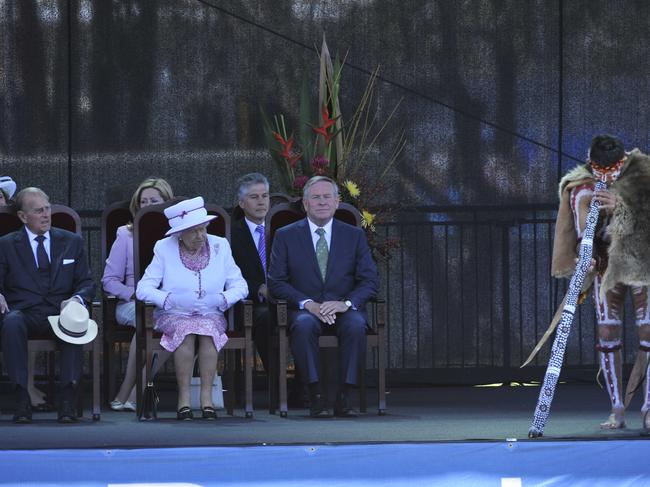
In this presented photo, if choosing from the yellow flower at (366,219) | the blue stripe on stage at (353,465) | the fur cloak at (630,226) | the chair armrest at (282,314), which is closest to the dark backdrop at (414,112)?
the yellow flower at (366,219)

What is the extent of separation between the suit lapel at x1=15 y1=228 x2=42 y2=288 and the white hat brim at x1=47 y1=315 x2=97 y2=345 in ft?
0.87

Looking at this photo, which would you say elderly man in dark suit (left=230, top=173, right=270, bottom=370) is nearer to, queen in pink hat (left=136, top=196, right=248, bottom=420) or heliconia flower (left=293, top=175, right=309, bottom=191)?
heliconia flower (left=293, top=175, right=309, bottom=191)

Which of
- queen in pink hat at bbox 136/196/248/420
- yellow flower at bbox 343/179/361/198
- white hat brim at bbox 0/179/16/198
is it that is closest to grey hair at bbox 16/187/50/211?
queen in pink hat at bbox 136/196/248/420

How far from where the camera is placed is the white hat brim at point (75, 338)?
696 cm

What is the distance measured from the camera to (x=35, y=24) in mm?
9531

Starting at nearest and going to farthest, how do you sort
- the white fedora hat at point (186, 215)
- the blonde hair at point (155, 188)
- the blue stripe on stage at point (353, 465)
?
the blue stripe on stage at point (353, 465), the white fedora hat at point (186, 215), the blonde hair at point (155, 188)

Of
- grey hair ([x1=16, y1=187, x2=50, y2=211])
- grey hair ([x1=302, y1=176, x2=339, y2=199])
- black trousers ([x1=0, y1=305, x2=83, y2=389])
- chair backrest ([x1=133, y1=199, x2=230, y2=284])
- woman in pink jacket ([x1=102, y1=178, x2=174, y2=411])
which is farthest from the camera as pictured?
woman in pink jacket ([x1=102, y1=178, x2=174, y2=411])

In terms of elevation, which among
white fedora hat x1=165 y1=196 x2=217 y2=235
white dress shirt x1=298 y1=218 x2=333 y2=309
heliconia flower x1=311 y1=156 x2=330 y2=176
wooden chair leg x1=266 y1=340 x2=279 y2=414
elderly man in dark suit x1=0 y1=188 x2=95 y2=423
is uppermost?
heliconia flower x1=311 y1=156 x2=330 y2=176

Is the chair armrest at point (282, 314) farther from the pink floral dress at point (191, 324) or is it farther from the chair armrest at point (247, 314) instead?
the pink floral dress at point (191, 324)

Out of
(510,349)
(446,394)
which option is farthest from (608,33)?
(446,394)

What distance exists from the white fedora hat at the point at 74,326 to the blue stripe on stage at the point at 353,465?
1698 mm

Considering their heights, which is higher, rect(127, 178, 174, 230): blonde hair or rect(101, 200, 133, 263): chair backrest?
rect(127, 178, 174, 230): blonde hair

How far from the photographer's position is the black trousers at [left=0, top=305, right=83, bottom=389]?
6.98 meters

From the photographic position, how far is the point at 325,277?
24.2 ft
